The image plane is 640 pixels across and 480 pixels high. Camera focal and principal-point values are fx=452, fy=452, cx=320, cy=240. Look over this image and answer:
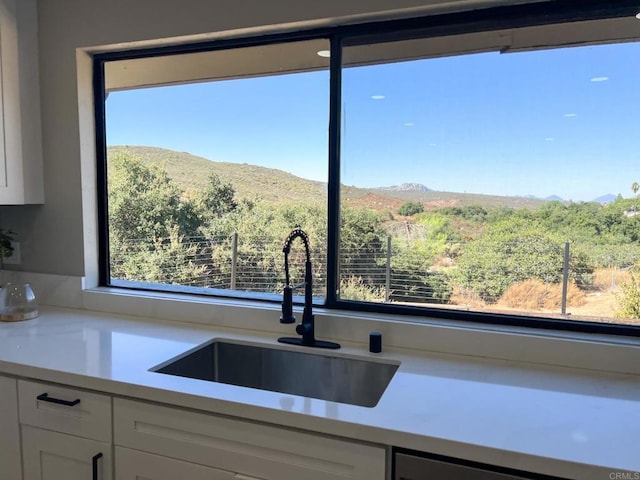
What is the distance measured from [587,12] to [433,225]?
2.85 feet

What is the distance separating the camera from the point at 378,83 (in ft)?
5.99

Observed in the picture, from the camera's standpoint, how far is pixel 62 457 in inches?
55.2

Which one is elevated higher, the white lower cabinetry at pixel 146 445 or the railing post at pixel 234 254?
the railing post at pixel 234 254

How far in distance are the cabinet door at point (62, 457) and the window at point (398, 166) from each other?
813mm

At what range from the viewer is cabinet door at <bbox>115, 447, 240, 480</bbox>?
1.21 meters

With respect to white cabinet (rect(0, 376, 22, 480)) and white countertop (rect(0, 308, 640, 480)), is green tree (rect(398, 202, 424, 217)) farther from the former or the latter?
white cabinet (rect(0, 376, 22, 480))

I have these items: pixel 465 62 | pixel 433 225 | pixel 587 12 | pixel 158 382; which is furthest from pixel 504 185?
pixel 158 382

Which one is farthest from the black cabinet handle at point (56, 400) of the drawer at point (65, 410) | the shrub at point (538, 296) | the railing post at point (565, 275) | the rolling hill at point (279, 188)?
the railing post at point (565, 275)

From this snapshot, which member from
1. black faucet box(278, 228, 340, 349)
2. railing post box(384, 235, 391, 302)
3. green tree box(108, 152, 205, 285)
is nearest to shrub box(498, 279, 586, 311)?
railing post box(384, 235, 391, 302)

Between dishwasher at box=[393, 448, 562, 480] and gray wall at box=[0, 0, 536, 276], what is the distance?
5.19 feet

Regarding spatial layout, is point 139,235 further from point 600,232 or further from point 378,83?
point 600,232

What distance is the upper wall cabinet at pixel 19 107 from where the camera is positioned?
6.26 ft

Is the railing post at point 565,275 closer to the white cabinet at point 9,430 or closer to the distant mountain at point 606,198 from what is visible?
the distant mountain at point 606,198

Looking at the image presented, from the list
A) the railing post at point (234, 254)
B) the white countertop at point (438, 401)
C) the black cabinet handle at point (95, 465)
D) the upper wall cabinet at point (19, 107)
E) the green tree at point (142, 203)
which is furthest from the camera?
the green tree at point (142, 203)
